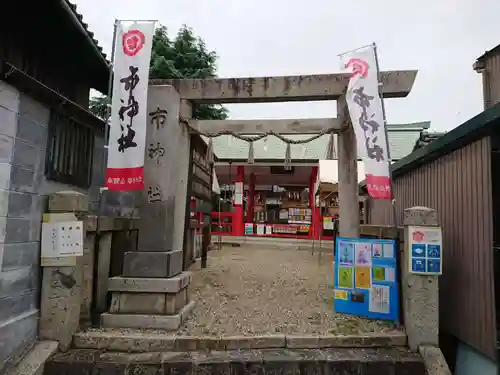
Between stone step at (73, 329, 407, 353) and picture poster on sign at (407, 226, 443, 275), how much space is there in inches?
37.6

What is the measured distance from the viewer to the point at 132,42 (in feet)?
17.6

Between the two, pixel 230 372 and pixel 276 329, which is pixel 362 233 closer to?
pixel 276 329

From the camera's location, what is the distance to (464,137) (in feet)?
14.9

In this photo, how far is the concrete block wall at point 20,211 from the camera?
399 centimetres

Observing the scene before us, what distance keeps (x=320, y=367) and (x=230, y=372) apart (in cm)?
110

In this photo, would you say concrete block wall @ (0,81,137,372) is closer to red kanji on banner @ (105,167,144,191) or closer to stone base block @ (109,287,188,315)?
red kanji on banner @ (105,167,144,191)

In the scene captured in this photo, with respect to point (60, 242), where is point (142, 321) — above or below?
below

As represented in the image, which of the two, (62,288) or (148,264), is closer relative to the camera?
(62,288)

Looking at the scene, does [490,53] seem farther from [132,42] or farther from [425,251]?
[132,42]

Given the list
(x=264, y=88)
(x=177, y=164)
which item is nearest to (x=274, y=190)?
(x=264, y=88)

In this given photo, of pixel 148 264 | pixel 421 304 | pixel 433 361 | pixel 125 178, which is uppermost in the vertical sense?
pixel 125 178

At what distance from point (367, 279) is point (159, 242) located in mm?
3330

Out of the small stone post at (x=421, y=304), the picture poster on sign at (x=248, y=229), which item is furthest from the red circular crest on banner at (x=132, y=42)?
the picture poster on sign at (x=248, y=229)

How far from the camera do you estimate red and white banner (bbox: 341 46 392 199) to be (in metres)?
5.29
